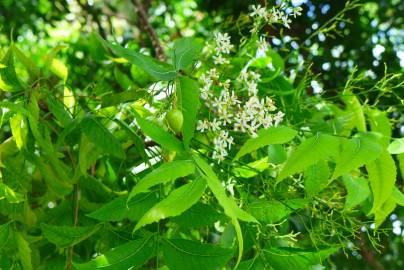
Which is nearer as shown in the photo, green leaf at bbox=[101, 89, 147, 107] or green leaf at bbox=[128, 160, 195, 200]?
green leaf at bbox=[128, 160, 195, 200]

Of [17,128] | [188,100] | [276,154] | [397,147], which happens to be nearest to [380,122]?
[397,147]

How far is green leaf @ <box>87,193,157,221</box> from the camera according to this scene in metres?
0.80

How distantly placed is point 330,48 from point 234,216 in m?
1.10

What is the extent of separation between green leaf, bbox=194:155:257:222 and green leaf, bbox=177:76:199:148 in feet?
0.21

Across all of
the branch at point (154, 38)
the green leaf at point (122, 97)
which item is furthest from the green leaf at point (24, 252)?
the branch at point (154, 38)

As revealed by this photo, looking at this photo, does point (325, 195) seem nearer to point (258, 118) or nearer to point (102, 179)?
point (258, 118)

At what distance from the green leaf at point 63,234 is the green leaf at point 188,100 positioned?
209mm

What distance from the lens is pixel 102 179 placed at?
1.13m

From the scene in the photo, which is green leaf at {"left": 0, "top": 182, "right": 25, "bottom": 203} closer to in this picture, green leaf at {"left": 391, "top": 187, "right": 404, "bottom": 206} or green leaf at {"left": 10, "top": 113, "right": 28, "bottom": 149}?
green leaf at {"left": 10, "top": 113, "right": 28, "bottom": 149}

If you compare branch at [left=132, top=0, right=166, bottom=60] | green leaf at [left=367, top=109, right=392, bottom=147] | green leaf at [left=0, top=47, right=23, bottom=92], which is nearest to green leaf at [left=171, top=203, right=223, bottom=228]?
green leaf at [left=0, top=47, right=23, bottom=92]

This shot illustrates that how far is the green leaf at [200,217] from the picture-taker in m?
0.83

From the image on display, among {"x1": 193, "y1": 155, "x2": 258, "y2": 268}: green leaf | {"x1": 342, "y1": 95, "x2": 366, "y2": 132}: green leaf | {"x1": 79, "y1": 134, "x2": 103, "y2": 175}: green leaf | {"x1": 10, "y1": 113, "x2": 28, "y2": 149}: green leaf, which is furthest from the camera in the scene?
{"x1": 342, "y1": 95, "x2": 366, "y2": 132}: green leaf

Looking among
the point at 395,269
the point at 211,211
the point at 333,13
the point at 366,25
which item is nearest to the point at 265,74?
the point at 211,211

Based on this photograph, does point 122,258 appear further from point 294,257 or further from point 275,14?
point 275,14
